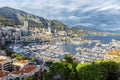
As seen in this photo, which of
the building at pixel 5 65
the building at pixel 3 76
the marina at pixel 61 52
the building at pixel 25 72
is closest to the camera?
the building at pixel 3 76

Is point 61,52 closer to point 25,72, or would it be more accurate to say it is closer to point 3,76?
point 25,72

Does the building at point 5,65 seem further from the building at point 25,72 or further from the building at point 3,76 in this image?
the building at point 3,76

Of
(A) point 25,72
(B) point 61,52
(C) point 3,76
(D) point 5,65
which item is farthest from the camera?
(B) point 61,52

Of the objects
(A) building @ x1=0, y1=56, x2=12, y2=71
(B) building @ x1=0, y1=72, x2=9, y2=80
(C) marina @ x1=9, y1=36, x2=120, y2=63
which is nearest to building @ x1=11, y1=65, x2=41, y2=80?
(B) building @ x1=0, y1=72, x2=9, y2=80

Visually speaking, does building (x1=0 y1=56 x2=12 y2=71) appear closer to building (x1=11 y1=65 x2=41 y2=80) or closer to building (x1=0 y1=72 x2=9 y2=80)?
building (x1=11 y1=65 x2=41 y2=80)

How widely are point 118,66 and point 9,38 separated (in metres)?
78.6

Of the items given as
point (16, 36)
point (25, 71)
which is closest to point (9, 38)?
point (16, 36)

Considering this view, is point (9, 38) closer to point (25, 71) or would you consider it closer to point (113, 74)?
point (25, 71)

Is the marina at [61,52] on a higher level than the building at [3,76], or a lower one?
lower

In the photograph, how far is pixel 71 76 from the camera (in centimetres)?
2902

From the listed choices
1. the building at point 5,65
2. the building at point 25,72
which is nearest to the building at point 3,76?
the building at point 25,72

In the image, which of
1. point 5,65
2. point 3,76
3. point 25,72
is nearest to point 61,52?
point 5,65

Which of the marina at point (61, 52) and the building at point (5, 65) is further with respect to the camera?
the marina at point (61, 52)

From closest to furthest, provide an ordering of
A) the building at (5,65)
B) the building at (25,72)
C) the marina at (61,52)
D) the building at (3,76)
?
the building at (3,76) → the building at (25,72) → the building at (5,65) → the marina at (61,52)
